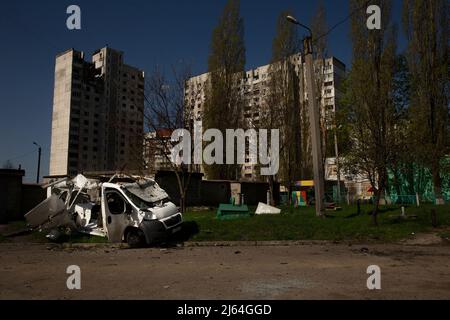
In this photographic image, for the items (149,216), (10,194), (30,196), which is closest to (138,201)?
(149,216)

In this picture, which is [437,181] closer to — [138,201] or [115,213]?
[138,201]

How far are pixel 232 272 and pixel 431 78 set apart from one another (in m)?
25.4

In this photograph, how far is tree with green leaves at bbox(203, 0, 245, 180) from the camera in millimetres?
31156

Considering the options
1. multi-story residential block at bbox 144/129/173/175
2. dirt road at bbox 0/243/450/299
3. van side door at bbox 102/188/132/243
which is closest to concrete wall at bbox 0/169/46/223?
multi-story residential block at bbox 144/129/173/175

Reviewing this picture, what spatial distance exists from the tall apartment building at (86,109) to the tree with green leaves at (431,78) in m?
64.9

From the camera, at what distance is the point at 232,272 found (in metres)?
7.79

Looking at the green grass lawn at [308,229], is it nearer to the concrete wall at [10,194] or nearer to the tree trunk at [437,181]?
the concrete wall at [10,194]

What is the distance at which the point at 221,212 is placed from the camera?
17.5 metres

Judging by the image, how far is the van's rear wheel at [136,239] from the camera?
1246cm

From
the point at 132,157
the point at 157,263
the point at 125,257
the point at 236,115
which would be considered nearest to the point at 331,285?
the point at 157,263

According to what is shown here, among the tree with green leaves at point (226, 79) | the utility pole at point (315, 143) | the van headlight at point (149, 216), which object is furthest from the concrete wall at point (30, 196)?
the utility pole at point (315, 143)

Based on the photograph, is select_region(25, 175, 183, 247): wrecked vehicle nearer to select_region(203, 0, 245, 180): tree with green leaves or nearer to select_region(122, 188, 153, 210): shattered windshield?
select_region(122, 188, 153, 210): shattered windshield

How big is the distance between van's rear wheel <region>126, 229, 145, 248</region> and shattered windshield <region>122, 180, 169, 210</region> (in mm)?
886

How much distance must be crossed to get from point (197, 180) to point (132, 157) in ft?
23.4
